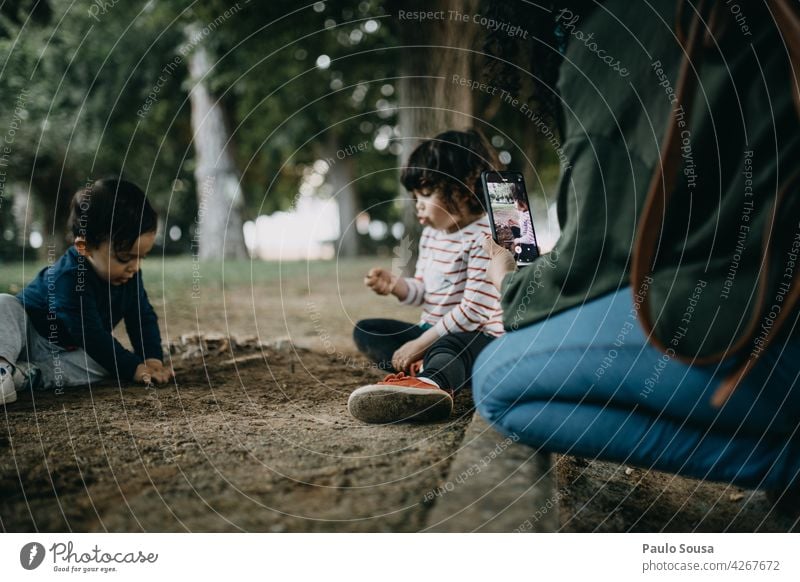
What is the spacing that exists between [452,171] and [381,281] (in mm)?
493

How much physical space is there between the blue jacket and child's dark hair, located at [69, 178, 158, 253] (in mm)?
88

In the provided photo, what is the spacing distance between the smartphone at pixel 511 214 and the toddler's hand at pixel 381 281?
1.90 ft

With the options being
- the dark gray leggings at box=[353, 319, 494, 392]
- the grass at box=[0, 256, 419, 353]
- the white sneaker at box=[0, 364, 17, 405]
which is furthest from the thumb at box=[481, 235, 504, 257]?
the white sneaker at box=[0, 364, 17, 405]

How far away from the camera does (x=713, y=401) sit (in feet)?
3.65

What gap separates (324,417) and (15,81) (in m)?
6.01

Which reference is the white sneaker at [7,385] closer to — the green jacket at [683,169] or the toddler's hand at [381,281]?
the toddler's hand at [381,281]

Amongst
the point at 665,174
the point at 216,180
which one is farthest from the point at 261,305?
the point at 216,180

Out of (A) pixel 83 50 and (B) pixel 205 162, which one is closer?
(B) pixel 205 162

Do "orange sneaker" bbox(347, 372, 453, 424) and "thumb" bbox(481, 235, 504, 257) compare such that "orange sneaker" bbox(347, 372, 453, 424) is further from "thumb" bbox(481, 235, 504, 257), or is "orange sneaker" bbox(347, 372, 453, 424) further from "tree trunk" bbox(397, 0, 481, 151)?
"tree trunk" bbox(397, 0, 481, 151)

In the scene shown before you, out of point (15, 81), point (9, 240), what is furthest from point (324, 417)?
point (9, 240)

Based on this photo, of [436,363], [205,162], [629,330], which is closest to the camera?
[629,330]

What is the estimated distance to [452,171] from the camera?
2.22 meters

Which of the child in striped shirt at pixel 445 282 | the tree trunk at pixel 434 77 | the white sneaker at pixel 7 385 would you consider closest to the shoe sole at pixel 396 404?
the child in striped shirt at pixel 445 282

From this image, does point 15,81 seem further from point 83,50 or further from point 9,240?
point 83,50
